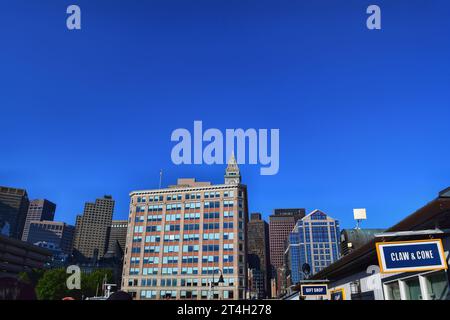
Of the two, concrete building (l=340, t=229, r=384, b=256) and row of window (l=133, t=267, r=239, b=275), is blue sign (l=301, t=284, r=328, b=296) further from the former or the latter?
row of window (l=133, t=267, r=239, b=275)

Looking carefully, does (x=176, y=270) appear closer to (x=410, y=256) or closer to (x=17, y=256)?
(x=17, y=256)

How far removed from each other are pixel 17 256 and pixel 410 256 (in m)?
167

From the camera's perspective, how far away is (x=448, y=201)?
302 inches

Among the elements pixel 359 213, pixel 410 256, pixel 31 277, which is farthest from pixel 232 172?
pixel 410 256

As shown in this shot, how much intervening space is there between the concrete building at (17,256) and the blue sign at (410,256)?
14694 cm

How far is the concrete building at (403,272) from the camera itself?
27.2 ft

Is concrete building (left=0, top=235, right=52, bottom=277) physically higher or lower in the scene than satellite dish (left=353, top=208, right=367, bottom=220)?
higher

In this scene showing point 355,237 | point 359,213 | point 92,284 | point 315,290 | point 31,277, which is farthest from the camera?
point 31,277

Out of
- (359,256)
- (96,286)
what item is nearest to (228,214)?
(96,286)

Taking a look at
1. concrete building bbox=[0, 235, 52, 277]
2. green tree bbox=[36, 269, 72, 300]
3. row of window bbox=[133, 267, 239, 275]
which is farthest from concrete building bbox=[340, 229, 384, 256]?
concrete building bbox=[0, 235, 52, 277]

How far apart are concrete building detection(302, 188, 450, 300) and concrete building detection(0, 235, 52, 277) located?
139880 mm

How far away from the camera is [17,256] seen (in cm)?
14250

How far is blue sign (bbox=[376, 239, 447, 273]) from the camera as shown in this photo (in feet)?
22.3
